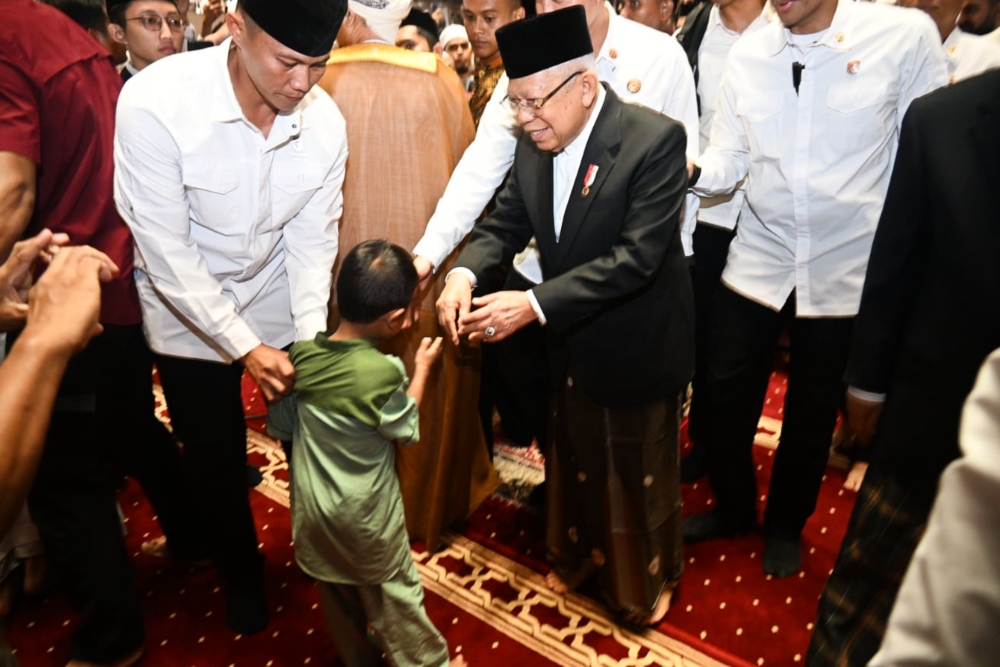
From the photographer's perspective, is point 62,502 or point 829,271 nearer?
point 62,502

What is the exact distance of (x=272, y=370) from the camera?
1676mm

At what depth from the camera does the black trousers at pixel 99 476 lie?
174cm

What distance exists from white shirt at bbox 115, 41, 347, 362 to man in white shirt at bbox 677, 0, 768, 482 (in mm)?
1430

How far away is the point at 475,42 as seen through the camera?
2684 millimetres

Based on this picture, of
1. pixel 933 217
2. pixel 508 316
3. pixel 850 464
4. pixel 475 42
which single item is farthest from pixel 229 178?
pixel 850 464

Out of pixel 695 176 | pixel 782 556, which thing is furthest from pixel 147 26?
pixel 782 556

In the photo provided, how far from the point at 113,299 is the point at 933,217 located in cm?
192

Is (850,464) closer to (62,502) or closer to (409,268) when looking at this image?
(409,268)

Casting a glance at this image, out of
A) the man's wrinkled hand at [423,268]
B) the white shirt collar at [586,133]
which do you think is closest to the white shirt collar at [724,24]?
the white shirt collar at [586,133]

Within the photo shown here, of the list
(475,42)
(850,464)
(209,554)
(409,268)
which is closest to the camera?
(409,268)

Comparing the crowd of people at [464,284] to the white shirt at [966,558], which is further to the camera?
the crowd of people at [464,284]

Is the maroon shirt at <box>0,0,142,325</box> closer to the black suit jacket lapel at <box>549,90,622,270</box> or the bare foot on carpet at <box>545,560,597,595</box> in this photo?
the black suit jacket lapel at <box>549,90,622,270</box>

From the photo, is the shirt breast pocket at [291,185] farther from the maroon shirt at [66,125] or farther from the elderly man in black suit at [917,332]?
the elderly man in black suit at [917,332]

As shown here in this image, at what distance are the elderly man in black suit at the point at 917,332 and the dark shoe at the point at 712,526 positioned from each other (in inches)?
39.5
